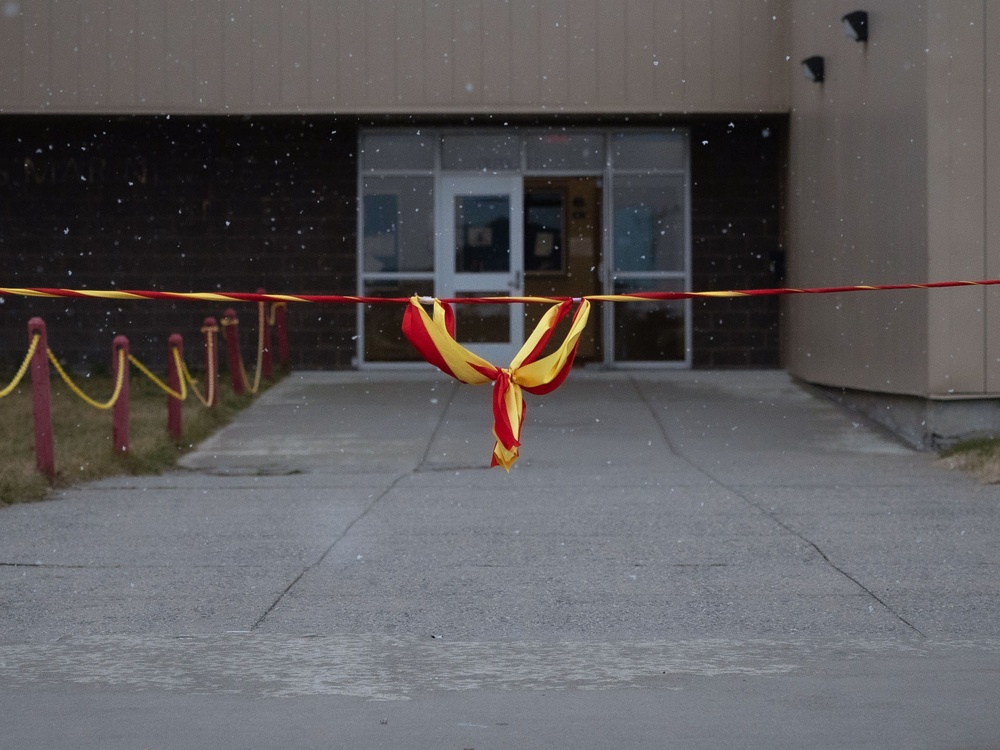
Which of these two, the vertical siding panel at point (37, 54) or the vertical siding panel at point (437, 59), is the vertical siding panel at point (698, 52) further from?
the vertical siding panel at point (37, 54)

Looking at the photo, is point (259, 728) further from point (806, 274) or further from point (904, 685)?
point (806, 274)

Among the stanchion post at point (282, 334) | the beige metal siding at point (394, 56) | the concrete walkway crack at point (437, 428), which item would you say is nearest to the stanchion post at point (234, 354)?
the stanchion post at point (282, 334)

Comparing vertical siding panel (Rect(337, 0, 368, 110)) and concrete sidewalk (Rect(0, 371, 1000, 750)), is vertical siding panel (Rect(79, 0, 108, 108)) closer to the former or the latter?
vertical siding panel (Rect(337, 0, 368, 110))

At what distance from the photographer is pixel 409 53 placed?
55.4ft

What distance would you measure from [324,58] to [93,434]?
5.92 meters

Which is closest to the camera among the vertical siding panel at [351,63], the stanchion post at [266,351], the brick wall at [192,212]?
the vertical siding panel at [351,63]

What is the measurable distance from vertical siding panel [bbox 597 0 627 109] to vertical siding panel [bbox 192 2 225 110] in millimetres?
4134

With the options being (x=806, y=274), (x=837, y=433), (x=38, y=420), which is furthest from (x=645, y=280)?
(x=38, y=420)

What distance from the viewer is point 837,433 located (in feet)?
44.1

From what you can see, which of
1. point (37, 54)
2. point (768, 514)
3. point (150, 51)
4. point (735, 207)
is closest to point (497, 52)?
point (735, 207)

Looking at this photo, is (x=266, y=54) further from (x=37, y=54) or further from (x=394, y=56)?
(x=37, y=54)

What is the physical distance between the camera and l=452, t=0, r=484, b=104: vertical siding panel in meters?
16.8

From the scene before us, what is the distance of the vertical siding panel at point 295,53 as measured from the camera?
16781mm

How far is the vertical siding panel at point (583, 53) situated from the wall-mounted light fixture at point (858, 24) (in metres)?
3.65
